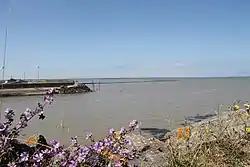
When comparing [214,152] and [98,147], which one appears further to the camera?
[214,152]

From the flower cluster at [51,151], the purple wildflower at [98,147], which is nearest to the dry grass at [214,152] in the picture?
the flower cluster at [51,151]

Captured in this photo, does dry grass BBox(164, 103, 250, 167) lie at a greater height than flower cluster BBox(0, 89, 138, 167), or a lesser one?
lesser

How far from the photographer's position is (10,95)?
32.8 metres

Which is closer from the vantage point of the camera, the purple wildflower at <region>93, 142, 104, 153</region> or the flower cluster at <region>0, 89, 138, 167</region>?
the flower cluster at <region>0, 89, 138, 167</region>

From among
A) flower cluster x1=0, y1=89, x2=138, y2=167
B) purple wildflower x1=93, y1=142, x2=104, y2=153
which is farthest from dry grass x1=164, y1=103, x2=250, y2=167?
purple wildflower x1=93, y1=142, x2=104, y2=153

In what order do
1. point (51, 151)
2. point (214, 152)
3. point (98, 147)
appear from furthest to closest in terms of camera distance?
point (214, 152)
point (98, 147)
point (51, 151)

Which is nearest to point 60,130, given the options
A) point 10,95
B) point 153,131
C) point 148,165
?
point 153,131

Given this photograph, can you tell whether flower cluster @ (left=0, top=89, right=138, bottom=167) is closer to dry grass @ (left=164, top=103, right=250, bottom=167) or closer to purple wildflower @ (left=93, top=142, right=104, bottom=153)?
purple wildflower @ (left=93, top=142, right=104, bottom=153)

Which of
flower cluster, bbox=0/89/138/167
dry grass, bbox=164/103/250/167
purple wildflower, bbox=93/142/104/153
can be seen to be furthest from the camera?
dry grass, bbox=164/103/250/167

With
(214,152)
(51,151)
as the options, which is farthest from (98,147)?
(214,152)

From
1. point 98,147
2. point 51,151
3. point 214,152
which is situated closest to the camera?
point 51,151

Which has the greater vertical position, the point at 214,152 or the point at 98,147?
the point at 98,147

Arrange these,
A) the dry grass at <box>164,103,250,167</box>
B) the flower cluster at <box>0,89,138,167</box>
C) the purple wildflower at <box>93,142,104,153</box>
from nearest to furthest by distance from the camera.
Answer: the flower cluster at <box>0,89,138,167</box>, the purple wildflower at <box>93,142,104,153</box>, the dry grass at <box>164,103,250,167</box>

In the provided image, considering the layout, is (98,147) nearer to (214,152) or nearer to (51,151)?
(51,151)
